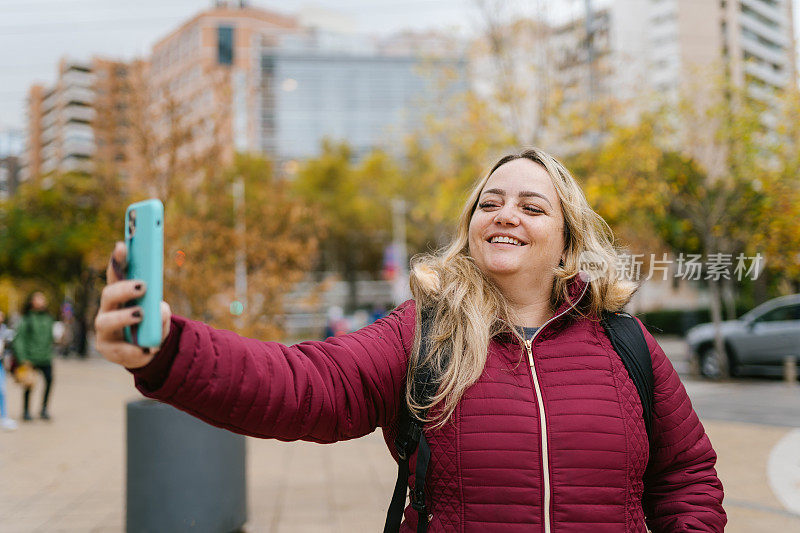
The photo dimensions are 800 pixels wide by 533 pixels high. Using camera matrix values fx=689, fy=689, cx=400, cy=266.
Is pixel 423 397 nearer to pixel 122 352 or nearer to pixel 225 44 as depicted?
pixel 122 352

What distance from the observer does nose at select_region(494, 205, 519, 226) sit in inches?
72.3

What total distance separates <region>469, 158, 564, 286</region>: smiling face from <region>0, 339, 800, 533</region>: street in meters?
3.60

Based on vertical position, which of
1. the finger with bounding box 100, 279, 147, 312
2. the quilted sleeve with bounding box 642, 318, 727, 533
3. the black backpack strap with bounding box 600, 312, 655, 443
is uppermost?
the finger with bounding box 100, 279, 147, 312

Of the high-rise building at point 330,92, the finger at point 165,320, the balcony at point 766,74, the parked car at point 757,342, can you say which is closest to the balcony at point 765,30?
the balcony at point 766,74

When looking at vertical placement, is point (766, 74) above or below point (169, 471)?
above

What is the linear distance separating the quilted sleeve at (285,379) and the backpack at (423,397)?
0.05 m

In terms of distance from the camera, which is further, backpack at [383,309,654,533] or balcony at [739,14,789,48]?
balcony at [739,14,789,48]

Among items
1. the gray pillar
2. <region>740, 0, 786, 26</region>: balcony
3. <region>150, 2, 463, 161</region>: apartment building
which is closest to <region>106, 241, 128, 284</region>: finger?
the gray pillar

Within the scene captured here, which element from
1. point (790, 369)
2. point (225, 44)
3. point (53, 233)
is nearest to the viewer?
point (790, 369)

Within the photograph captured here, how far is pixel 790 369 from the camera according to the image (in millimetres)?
13000

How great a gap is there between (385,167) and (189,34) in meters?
43.6

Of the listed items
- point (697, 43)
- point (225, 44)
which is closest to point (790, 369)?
point (697, 43)

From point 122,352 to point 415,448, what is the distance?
2.64 feet

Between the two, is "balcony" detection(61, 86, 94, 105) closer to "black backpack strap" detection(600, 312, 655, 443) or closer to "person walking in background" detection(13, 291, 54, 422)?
"person walking in background" detection(13, 291, 54, 422)
